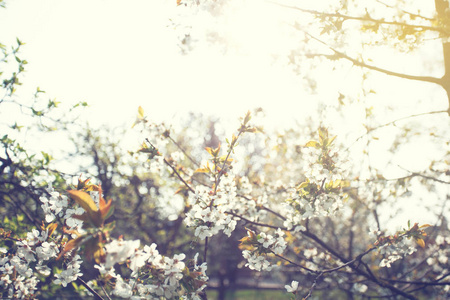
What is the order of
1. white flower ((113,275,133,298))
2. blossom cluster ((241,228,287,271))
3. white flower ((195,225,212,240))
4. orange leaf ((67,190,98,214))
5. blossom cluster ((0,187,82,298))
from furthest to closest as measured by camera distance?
blossom cluster ((241,228,287,271)) < white flower ((195,225,212,240)) < blossom cluster ((0,187,82,298)) < white flower ((113,275,133,298)) < orange leaf ((67,190,98,214))

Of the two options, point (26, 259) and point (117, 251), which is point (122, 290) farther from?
point (26, 259)

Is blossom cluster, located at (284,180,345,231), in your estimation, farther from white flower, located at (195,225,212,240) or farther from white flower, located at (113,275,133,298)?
white flower, located at (113,275,133,298)

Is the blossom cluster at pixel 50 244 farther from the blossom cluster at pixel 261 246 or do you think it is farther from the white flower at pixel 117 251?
the blossom cluster at pixel 261 246

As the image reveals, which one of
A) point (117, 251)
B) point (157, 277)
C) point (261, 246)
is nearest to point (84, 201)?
point (117, 251)

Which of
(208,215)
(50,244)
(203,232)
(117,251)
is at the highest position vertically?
(208,215)

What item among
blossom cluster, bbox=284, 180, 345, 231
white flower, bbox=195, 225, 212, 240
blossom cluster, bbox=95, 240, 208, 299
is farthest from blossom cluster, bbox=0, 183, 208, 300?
blossom cluster, bbox=284, 180, 345, 231

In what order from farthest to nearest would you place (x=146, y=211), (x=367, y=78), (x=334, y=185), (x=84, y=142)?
(x=84, y=142)
(x=146, y=211)
(x=367, y=78)
(x=334, y=185)

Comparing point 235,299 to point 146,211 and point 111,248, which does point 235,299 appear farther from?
point 111,248

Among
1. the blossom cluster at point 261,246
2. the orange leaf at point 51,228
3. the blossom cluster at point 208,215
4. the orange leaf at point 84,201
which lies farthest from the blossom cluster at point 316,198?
the orange leaf at point 51,228

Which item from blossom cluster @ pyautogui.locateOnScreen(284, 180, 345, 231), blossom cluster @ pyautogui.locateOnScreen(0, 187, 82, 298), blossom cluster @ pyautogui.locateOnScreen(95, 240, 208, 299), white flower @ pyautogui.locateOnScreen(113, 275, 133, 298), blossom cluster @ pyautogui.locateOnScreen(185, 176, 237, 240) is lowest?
white flower @ pyautogui.locateOnScreen(113, 275, 133, 298)

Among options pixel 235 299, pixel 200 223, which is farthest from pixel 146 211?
pixel 235 299

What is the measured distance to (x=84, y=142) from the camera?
26.5 ft

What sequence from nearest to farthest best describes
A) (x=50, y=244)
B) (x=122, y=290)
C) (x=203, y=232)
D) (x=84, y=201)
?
(x=84, y=201) < (x=122, y=290) < (x=50, y=244) < (x=203, y=232)

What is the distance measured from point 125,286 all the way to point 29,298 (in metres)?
1.32
